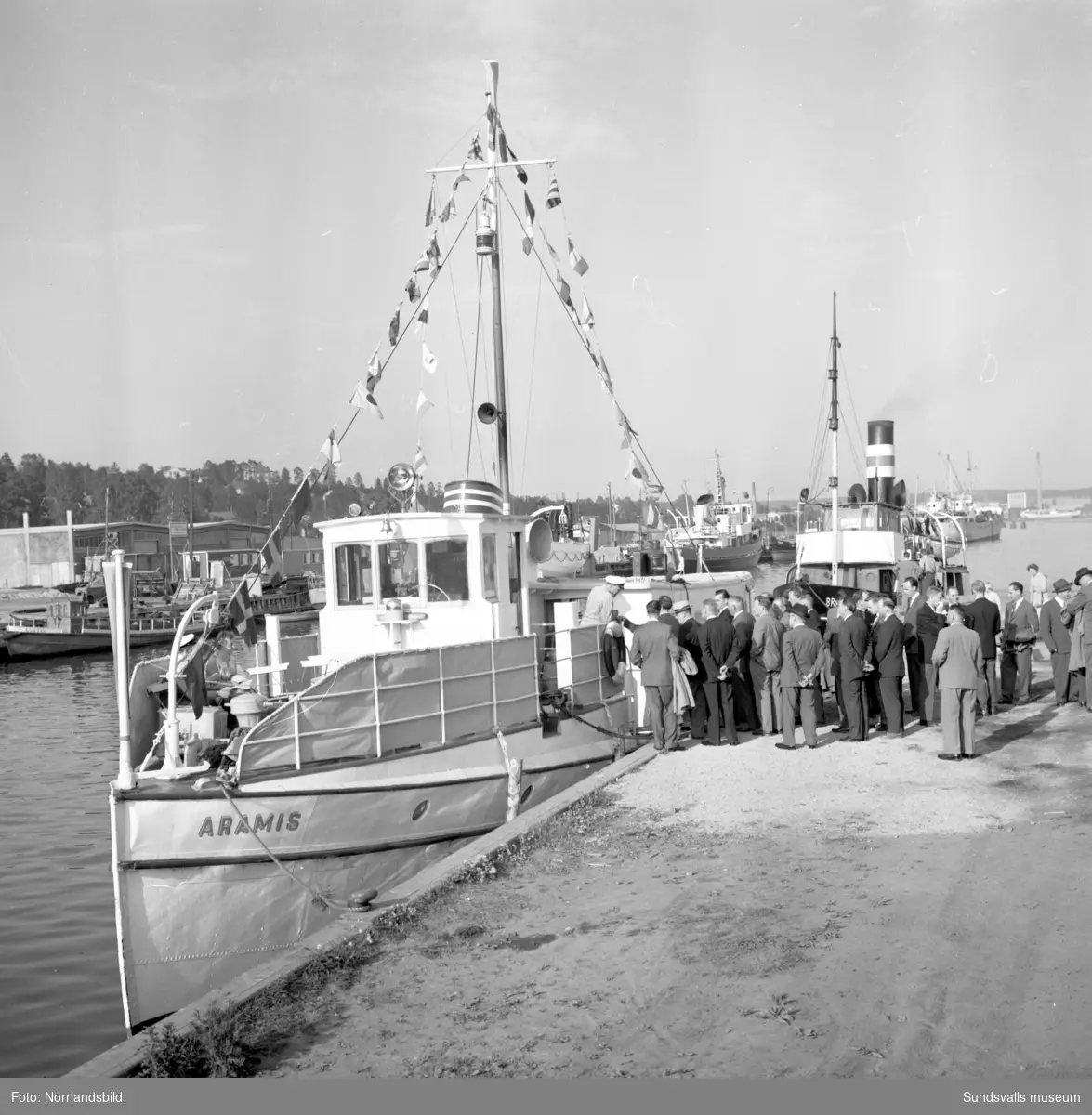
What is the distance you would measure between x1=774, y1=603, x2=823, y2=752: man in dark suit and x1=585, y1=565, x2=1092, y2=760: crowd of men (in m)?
0.01

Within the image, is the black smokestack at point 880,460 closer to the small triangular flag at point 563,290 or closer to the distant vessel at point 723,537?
the small triangular flag at point 563,290

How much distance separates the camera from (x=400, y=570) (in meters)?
13.5

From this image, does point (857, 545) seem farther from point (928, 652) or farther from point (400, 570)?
point (400, 570)

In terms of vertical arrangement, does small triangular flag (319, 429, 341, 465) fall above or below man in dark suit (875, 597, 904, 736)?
above

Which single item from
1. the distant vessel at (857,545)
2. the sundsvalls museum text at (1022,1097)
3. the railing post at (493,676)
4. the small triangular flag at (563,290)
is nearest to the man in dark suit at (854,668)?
the railing post at (493,676)

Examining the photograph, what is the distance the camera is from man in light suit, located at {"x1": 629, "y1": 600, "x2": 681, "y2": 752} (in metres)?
13.0

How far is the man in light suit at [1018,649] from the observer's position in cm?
1587

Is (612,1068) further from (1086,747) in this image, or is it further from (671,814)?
(1086,747)

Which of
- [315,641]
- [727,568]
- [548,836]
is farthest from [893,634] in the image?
[727,568]

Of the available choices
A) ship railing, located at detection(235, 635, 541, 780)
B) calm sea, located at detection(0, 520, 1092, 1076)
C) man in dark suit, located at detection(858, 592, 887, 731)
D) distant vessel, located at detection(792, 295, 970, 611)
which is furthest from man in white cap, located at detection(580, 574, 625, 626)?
distant vessel, located at detection(792, 295, 970, 611)

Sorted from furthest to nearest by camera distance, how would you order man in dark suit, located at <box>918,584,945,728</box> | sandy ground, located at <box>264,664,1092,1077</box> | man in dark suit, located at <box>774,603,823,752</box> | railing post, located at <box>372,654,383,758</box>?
→ man in dark suit, located at <box>918,584,945,728</box> < man in dark suit, located at <box>774,603,823,752</box> < railing post, located at <box>372,654,383,758</box> < sandy ground, located at <box>264,664,1092,1077</box>

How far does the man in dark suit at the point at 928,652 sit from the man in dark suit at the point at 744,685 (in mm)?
2200

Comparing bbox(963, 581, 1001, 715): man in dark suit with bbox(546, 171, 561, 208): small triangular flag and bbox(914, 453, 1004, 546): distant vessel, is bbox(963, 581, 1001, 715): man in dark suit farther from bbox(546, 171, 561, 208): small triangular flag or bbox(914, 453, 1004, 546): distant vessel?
bbox(914, 453, 1004, 546): distant vessel

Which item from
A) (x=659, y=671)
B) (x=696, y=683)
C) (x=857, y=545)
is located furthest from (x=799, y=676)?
(x=857, y=545)
